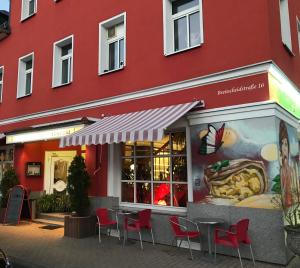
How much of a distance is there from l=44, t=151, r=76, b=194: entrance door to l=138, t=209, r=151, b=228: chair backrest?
663 centimetres

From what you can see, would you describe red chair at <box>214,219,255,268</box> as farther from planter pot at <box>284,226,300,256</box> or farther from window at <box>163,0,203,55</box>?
window at <box>163,0,203,55</box>

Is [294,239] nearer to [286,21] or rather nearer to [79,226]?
[79,226]

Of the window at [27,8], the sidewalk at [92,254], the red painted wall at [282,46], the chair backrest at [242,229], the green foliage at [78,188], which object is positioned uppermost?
the window at [27,8]

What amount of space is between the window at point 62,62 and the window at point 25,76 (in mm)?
2149

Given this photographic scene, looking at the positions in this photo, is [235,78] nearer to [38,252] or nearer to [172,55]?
[172,55]

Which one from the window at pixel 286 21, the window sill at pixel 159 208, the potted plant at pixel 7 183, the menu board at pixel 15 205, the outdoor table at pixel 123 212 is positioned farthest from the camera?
the potted plant at pixel 7 183

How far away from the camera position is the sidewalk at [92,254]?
22.5 feet

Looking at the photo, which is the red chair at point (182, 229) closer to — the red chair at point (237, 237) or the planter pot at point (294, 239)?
the red chair at point (237, 237)

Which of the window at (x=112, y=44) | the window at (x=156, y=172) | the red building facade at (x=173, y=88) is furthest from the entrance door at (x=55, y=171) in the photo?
the window at (x=156, y=172)

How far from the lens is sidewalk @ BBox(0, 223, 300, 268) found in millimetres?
6848

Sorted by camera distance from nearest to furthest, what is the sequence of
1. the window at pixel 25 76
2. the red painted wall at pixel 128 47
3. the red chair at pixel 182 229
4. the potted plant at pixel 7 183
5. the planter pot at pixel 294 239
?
1. the planter pot at pixel 294 239
2. the red chair at pixel 182 229
3. the red painted wall at pixel 128 47
4. the potted plant at pixel 7 183
5. the window at pixel 25 76

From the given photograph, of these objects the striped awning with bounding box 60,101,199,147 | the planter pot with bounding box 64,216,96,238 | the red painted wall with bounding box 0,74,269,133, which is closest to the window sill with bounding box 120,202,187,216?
the planter pot with bounding box 64,216,96,238

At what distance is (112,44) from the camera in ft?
35.9

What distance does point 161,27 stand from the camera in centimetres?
922
